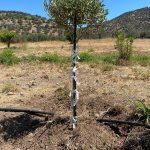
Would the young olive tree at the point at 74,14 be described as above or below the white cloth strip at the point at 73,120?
above

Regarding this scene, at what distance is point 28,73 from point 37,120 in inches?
215

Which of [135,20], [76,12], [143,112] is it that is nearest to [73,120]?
[143,112]

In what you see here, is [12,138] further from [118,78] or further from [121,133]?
[118,78]

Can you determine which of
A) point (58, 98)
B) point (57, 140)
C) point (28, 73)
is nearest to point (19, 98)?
point (58, 98)

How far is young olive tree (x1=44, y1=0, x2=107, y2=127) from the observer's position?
718 cm

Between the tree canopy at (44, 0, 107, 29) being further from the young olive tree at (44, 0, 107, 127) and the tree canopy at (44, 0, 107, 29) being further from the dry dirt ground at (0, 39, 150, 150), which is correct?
the dry dirt ground at (0, 39, 150, 150)

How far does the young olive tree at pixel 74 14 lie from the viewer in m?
7.18

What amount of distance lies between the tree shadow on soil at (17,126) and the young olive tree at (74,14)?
887 mm

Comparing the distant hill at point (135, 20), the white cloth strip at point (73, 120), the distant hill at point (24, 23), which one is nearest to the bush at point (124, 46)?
the white cloth strip at point (73, 120)

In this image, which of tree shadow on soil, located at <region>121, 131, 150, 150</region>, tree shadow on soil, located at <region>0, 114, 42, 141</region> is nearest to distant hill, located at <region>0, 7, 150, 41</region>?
tree shadow on soil, located at <region>0, 114, 42, 141</region>

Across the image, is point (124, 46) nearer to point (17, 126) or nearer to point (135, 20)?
point (17, 126)

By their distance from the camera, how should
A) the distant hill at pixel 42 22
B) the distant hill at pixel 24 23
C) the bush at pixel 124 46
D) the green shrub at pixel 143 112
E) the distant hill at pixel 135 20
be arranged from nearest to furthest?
the green shrub at pixel 143 112
the bush at pixel 124 46
the distant hill at pixel 42 22
the distant hill at pixel 135 20
the distant hill at pixel 24 23

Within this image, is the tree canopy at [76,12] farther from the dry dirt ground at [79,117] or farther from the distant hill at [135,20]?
the distant hill at [135,20]

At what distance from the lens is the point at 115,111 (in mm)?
8000
